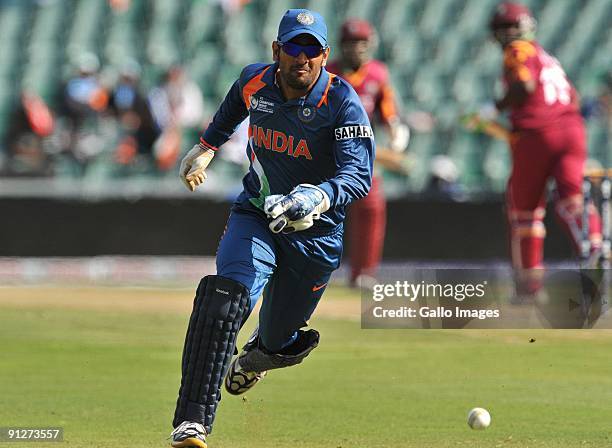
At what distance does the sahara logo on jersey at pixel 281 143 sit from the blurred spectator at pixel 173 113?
11.9 m

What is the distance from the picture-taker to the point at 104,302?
1312cm

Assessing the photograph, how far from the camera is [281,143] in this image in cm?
598

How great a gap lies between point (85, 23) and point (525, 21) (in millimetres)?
9927

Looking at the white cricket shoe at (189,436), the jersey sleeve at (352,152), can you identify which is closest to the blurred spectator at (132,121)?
the jersey sleeve at (352,152)

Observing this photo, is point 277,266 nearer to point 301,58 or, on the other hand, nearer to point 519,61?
point 301,58

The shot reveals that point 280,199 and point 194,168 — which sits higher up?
point 280,199

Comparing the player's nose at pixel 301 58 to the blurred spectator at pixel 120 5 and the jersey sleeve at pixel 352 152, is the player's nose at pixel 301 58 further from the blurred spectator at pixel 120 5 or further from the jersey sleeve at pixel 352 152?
the blurred spectator at pixel 120 5

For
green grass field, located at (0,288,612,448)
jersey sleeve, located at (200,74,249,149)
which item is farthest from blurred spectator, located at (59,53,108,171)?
jersey sleeve, located at (200,74,249,149)

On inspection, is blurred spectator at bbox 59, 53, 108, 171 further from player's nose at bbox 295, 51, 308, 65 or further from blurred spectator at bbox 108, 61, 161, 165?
player's nose at bbox 295, 51, 308, 65

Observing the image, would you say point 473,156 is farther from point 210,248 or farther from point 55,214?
point 55,214

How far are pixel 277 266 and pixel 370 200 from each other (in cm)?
848

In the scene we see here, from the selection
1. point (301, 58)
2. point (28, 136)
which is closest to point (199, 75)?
point (28, 136)

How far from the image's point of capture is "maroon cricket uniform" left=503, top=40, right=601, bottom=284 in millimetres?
12586

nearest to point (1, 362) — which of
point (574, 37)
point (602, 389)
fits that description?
point (602, 389)
